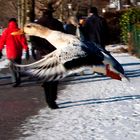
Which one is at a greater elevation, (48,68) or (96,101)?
(48,68)

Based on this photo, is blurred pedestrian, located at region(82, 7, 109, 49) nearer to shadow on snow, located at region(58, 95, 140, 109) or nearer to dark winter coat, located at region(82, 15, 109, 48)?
dark winter coat, located at region(82, 15, 109, 48)

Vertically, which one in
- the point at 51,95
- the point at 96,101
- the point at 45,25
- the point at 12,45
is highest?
the point at 45,25

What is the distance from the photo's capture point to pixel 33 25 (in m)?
6.28

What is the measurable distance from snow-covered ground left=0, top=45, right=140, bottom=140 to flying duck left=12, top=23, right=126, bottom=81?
127 cm

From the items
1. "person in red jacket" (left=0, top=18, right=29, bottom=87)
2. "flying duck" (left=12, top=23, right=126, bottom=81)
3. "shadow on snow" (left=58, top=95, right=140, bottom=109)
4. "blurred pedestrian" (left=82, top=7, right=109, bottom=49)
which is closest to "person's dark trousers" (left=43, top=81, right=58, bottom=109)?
"shadow on snow" (left=58, top=95, right=140, bottom=109)

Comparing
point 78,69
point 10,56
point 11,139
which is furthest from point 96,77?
point 78,69

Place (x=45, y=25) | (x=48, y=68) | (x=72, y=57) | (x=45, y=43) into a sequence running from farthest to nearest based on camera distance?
(x=45, y=25)
(x=45, y=43)
(x=48, y=68)
(x=72, y=57)

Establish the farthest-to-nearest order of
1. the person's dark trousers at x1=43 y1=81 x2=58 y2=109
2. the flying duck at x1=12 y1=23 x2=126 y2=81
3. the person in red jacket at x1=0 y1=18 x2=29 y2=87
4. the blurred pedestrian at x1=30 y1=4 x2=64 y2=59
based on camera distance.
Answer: the person in red jacket at x1=0 y1=18 x2=29 y2=87
the person's dark trousers at x1=43 y1=81 x2=58 y2=109
the blurred pedestrian at x1=30 y1=4 x2=64 y2=59
the flying duck at x1=12 y1=23 x2=126 y2=81

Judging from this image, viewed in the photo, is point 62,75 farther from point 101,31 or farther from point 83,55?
point 101,31

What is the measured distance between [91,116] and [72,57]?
2.93m

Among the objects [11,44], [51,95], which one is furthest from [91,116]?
[11,44]

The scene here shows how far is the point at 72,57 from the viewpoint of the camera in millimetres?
5977

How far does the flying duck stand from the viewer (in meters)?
5.80

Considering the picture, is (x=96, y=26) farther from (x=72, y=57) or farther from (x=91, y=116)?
(x=72, y=57)
